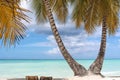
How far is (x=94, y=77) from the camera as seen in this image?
2019 cm

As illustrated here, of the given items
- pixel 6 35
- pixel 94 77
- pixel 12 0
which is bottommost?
pixel 94 77

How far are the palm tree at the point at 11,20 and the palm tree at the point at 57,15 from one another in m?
5.42

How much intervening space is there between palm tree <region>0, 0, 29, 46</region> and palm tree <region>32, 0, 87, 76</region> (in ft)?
17.8

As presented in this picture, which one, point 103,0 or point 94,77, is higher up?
point 103,0

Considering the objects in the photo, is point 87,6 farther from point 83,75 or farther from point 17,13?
point 17,13

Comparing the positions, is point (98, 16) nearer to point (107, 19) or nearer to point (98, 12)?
point (107, 19)

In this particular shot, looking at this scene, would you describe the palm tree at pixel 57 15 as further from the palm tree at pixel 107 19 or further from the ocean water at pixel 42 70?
the ocean water at pixel 42 70

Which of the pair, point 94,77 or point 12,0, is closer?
point 12,0

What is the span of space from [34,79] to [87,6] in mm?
5561

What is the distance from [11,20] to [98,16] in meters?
6.92

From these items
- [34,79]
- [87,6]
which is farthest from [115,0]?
[34,79]

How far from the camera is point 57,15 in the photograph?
77.0ft

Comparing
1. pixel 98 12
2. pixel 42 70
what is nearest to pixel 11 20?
pixel 98 12

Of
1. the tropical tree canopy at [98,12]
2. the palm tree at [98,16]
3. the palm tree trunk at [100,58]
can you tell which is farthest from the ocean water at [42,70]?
the palm tree trunk at [100,58]
